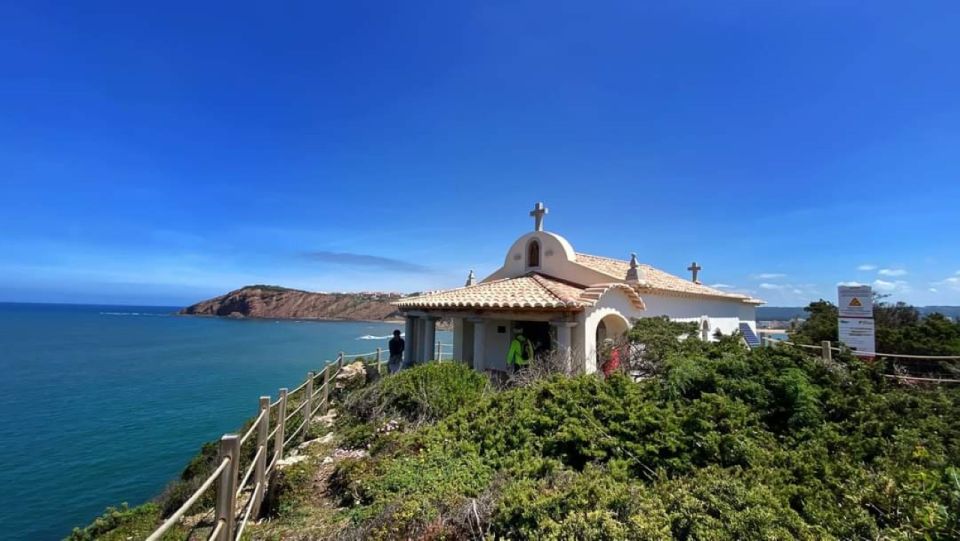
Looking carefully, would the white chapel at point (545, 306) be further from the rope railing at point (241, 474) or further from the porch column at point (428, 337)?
the rope railing at point (241, 474)

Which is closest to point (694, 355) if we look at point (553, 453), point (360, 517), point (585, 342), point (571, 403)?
point (585, 342)

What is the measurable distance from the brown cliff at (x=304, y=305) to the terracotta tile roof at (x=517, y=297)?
366ft

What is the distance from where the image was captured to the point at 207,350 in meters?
50.7

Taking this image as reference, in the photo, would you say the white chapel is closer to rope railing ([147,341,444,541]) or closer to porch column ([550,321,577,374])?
porch column ([550,321,577,374])

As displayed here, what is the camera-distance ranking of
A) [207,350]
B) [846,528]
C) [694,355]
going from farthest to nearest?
[207,350] < [694,355] < [846,528]

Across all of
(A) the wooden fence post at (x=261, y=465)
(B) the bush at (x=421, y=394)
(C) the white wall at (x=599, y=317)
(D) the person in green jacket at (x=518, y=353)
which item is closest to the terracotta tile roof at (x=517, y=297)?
(C) the white wall at (x=599, y=317)

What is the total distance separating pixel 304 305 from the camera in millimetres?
129625

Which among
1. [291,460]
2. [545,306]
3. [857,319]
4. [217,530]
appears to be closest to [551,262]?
[545,306]

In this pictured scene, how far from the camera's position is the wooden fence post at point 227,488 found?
3926 millimetres

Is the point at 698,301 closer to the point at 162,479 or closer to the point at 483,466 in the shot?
the point at 483,466

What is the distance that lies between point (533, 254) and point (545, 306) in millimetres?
5149

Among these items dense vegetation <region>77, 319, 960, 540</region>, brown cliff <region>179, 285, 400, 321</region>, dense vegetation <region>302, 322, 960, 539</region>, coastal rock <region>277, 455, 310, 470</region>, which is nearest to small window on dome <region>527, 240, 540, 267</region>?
dense vegetation <region>77, 319, 960, 540</region>

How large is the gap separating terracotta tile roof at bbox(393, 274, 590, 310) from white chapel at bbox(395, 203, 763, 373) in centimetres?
2

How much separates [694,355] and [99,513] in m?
15.8
